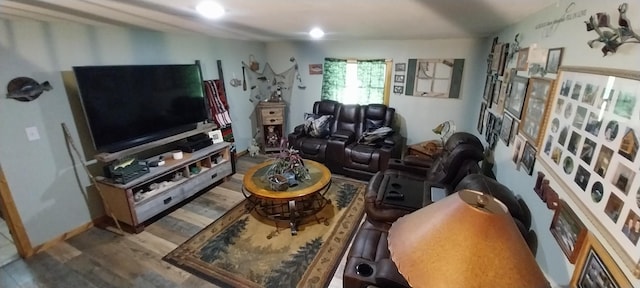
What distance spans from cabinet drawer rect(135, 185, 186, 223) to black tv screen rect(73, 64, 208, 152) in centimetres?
62

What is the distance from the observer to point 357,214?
307 cm

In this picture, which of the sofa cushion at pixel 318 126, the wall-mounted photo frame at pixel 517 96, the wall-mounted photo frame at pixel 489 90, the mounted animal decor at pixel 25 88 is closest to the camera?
the wall-mounted photo frame at pixel 517 96

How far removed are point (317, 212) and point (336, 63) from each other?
275cm

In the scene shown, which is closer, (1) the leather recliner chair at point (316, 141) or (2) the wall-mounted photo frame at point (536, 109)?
(2) the wall-mounted photo frame at point (536, 109)

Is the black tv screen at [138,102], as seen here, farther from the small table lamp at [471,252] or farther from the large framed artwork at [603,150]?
the large framed artwork at [603,150]

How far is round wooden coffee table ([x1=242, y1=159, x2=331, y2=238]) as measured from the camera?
259 centimetres

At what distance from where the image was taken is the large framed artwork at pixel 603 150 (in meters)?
0.82

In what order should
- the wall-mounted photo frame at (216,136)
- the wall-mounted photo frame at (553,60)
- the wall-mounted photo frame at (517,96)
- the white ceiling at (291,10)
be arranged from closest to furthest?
the wall-mounted photo frame at (553,60) < the white ceiling at (291,10) < the wall-mounted photo frame at (517,96) < the wall-mounted photo frame at (216,136)

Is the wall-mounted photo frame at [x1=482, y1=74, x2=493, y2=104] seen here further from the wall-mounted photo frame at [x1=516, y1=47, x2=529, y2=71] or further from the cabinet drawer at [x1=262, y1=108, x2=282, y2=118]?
the cabinet drawer at [x1=262, y1=108, x2=282, y2=118]

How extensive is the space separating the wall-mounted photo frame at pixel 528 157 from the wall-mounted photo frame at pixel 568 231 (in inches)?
17.6

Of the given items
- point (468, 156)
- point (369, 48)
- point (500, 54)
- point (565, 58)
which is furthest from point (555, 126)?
point (369, 48)

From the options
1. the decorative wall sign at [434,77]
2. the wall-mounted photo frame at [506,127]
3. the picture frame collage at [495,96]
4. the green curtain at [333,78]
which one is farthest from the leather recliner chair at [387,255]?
the green curtain at [333,78]

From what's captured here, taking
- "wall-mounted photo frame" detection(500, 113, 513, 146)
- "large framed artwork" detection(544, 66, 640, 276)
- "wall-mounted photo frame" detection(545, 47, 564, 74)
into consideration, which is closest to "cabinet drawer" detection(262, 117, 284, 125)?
"wall-mounted photo frame" detection(500, 113, 513, 146)

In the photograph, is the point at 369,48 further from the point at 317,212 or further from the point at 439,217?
the point at 439,217
